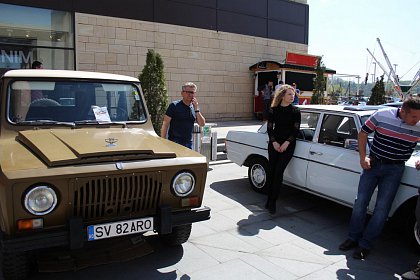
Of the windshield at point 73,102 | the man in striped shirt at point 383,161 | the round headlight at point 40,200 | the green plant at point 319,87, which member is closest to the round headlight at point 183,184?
the round headlight at point 40,200

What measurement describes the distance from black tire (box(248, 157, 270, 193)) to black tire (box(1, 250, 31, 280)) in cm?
390

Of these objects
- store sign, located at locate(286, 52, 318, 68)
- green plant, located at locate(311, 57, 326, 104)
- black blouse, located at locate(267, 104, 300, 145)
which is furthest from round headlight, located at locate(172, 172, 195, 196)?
store sign, located at locate(286, 52, 318, 68)

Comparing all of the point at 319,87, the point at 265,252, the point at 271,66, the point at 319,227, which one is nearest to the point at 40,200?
the point at 265,252

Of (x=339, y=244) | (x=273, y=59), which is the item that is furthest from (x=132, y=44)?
(x=339, y=244)

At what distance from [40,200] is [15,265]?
76 cm

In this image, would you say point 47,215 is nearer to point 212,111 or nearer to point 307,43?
point 212,111

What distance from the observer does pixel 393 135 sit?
398 centimetres

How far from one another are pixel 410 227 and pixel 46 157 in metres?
3.97

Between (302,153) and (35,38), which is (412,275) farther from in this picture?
(35,38)

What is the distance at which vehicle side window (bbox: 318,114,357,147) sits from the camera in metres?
5.16

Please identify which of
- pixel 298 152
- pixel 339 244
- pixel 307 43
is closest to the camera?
pixel 339 244

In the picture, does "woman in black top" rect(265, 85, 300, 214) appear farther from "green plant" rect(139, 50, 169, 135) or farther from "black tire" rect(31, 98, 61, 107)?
"green plant" rect(139, 50, 169, 135)

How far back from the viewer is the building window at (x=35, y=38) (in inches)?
463

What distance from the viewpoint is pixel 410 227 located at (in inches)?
167
